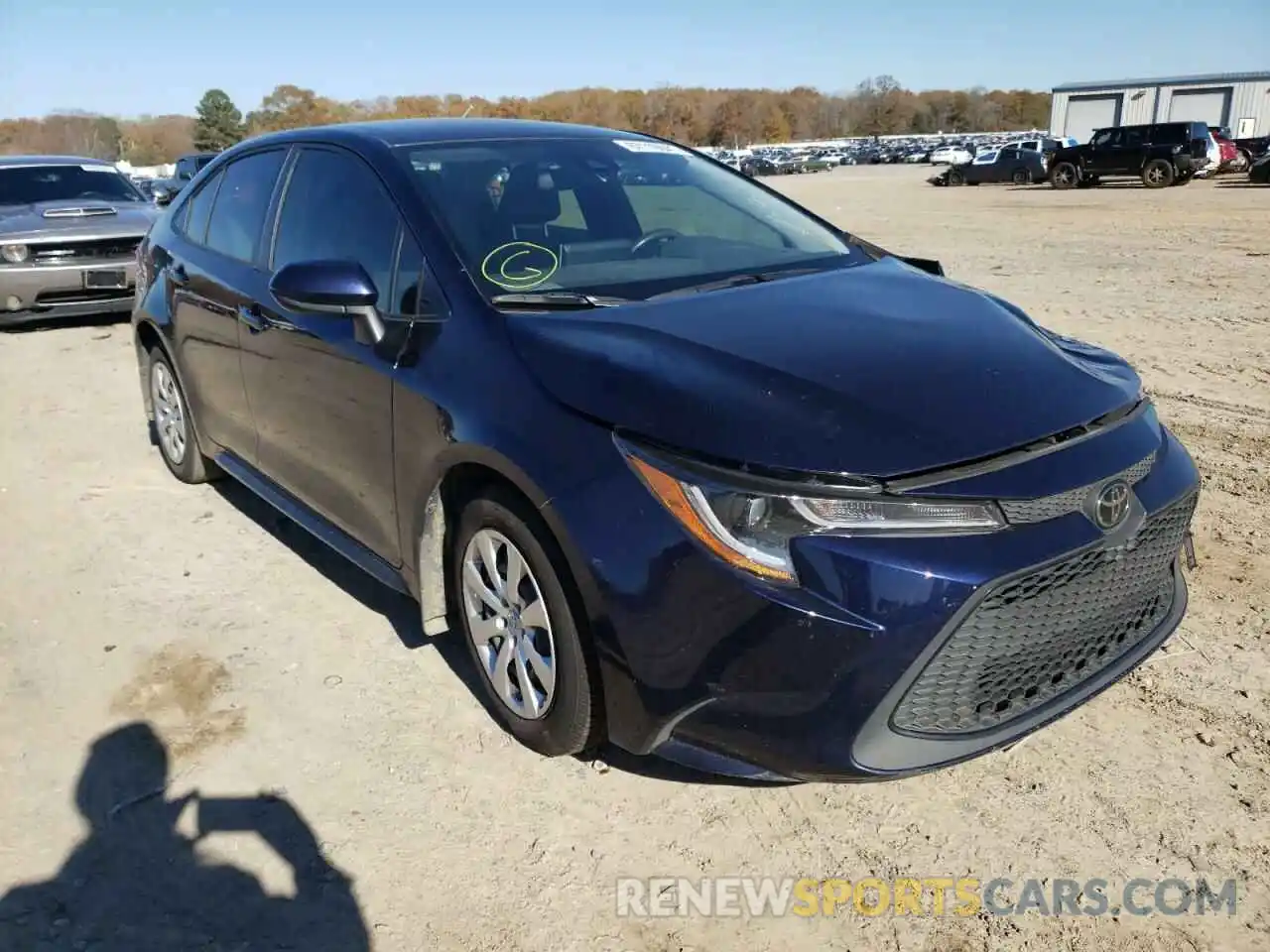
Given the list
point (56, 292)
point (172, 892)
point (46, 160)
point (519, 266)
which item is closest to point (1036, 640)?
point (519, 266)

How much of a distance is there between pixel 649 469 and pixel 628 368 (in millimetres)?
328

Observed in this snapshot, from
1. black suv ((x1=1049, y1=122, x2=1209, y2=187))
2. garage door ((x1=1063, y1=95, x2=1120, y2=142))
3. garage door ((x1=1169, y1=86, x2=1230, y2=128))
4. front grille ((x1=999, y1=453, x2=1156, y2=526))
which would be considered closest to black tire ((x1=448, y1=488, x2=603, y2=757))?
front grille ((x1=999, y1=453, x2=1156, y2=526))

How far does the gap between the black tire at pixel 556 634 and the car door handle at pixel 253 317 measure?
1.44 metres

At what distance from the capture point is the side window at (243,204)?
4012mm

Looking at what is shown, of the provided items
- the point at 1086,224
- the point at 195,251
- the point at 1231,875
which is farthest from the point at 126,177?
the point at 1086,224

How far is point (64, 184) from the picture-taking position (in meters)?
10.4

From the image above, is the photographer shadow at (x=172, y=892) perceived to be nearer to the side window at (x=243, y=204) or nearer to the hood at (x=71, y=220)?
the side window at (x=243, y=204)

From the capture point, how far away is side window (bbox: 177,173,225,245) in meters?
4.62

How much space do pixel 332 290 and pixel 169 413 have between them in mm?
2758

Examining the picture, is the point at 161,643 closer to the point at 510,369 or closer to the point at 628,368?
the point at 510,369

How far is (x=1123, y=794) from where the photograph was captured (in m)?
2.65

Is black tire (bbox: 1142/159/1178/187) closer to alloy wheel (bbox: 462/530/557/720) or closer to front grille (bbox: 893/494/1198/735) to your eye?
front grille (bbox: 893/494/1198/735)

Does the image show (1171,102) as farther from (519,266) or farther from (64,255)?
(519,266)

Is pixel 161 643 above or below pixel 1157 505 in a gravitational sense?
below
